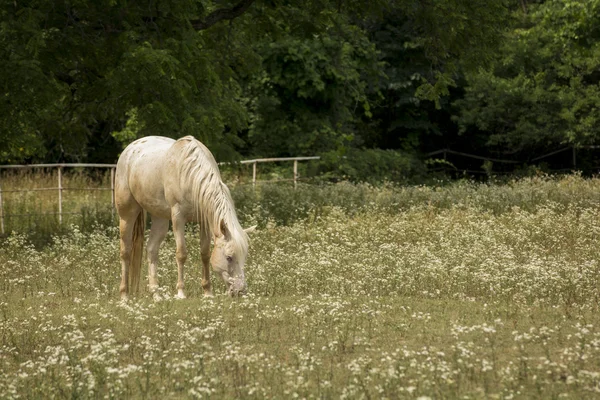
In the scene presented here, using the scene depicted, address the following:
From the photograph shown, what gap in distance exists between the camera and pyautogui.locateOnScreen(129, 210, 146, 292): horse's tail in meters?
13.1

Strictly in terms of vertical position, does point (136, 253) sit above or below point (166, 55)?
below

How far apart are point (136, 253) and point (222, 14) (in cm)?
1044

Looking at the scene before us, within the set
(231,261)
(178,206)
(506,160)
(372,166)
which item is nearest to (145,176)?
(178,206)

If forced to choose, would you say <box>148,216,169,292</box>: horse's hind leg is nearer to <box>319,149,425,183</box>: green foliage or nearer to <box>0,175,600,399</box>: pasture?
<box>0,175,600,399</box>: pasture

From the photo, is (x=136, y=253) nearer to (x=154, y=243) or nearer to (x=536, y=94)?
(x=154, y=243)

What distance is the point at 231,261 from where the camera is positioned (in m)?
11.2

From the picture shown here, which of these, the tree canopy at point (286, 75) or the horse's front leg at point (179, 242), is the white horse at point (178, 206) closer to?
the horse's front leg at point (179, 242)

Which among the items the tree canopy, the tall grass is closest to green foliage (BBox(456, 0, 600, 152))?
the tree canopy

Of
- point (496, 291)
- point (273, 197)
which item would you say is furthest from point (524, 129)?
point (496, 291)

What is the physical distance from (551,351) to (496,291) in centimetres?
311

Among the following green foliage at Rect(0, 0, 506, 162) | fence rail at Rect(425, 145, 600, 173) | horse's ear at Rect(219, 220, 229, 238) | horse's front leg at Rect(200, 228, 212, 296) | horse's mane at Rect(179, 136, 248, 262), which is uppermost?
green foliage at Rect(0, 0, 506, 162)

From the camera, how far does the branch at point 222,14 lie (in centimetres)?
2167

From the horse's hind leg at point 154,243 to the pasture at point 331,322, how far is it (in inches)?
12.3

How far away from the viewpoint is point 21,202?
23.2 m
